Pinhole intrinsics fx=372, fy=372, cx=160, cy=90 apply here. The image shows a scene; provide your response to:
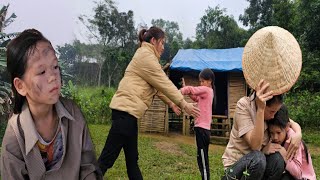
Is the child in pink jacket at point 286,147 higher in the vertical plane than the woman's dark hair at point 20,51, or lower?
lower

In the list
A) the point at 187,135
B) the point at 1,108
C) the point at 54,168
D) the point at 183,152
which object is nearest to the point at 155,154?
the point at 183,152

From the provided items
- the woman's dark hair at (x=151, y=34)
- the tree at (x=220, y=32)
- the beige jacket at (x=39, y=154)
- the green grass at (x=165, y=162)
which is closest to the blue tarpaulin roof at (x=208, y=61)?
the green grass at (x=165, y=162)

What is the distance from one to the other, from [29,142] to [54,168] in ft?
0.53

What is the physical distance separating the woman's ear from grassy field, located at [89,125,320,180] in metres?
3.21

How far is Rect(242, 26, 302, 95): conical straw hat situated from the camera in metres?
2.23

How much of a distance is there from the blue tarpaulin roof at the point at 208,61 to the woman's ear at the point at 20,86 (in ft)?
25.0

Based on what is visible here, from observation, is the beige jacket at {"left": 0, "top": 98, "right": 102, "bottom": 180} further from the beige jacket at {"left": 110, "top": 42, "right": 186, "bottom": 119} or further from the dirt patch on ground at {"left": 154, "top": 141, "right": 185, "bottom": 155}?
the dirt patch on ground at {"left": 154, "top": 141, "right": 185, "bottom": 155}

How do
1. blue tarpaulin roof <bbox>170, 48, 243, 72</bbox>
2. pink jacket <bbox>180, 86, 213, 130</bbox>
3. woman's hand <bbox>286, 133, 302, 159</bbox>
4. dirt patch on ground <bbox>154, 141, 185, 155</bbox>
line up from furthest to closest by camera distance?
blue tarpaulin roof <bbox>170, 48, 243, 72</bbox>
dirt patch on ground <bbox>154, 141, 185, 155</bbox>
pink jacket <bbox>180, 86, 213, 130</bbox>
woman's hand <bbox>286, 133, 302, 159</bbox>

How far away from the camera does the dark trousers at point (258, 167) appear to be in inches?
91.5

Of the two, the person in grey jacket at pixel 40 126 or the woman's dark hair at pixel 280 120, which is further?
the woman's dark hair at pixel 280 120

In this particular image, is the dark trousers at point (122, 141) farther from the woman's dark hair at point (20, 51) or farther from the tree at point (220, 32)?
the tree at point (220, 32)

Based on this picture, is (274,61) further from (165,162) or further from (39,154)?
(165,162)

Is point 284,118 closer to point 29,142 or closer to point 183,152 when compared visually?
point 29,142

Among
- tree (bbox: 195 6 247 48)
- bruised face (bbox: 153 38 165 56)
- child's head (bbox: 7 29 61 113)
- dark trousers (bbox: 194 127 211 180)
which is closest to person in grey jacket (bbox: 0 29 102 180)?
child's head (bbox: 7 29 61 113)
